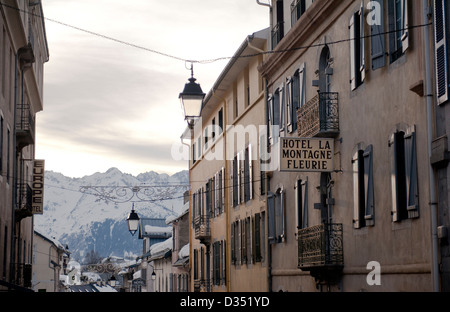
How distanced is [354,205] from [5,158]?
473 inches

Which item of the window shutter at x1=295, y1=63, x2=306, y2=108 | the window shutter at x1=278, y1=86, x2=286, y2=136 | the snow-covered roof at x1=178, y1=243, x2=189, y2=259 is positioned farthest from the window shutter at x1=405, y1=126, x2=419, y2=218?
the snow-covered roof at x1=178, y1=243, x2=189, y2=259

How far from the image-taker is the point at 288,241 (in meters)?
26.7

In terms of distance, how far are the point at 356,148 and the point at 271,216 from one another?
9.38 metres

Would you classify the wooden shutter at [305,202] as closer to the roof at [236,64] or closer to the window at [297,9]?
the roof at [236,64]

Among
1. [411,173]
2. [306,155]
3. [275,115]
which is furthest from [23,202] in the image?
[411,173]

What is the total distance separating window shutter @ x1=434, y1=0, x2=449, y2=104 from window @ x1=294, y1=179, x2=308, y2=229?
9.95 meters

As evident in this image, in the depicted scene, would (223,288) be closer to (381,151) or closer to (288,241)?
(288,241)

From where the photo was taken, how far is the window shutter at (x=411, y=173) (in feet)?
52.3

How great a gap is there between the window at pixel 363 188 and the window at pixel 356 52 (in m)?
1.55

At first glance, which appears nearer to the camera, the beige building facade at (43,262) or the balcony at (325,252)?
the balcony at (325,252)

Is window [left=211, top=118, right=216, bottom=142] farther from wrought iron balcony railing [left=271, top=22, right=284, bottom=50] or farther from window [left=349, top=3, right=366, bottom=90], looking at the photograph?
window [left=349, top=3, right=366, bottom=90]

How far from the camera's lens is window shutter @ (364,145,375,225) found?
18578mm

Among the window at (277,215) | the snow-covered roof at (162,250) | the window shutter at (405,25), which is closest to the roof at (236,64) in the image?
the window at (277,215)

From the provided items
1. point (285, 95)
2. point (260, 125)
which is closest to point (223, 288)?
point (260, 125)
